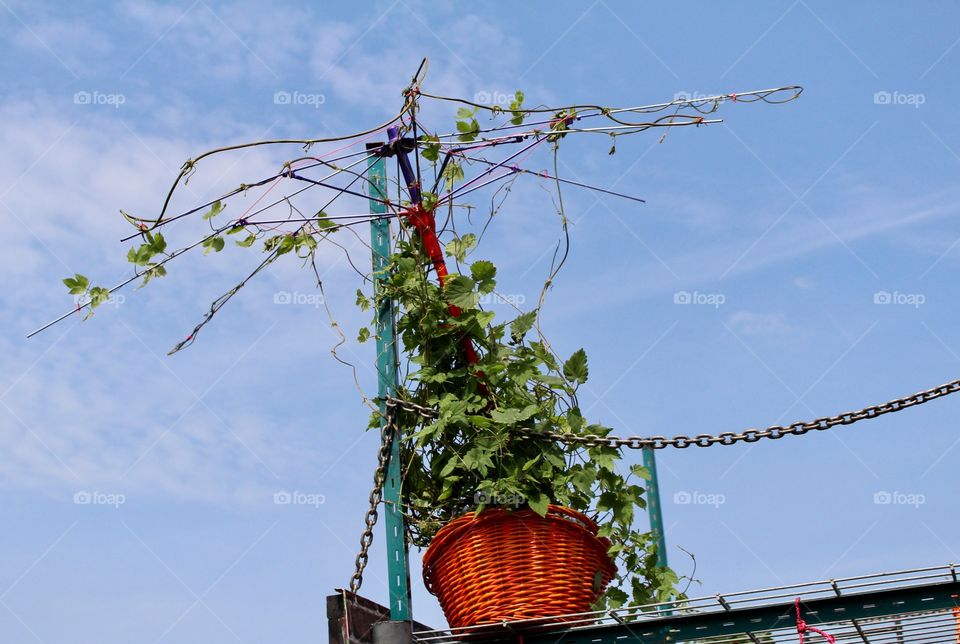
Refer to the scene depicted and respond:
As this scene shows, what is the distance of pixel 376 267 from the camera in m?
2.97

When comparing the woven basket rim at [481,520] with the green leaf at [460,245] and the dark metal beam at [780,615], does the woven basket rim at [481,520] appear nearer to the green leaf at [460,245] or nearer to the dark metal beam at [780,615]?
the dark metal beam at [780,615]

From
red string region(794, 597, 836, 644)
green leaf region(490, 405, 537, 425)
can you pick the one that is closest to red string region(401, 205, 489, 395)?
green leaf region(490, 405, 537, 425)

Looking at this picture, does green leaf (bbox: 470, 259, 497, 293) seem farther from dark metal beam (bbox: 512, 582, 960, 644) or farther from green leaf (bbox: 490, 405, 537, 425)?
dark metal beam (bbox: 512, 582, 960, 644)

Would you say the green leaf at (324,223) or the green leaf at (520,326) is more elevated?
the green leaf at (324,223)

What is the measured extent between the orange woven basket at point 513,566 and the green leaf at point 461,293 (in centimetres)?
57

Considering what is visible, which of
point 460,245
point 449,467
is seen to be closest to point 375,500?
point 449,467

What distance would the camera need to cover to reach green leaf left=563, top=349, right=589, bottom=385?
9.43 feet

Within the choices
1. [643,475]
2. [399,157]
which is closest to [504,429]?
[643,475]

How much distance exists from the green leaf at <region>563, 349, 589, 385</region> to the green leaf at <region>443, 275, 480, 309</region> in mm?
308

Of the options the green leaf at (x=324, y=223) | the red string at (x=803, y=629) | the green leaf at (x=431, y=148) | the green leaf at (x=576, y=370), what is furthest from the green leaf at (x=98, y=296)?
the red string at (x=803, y=629)

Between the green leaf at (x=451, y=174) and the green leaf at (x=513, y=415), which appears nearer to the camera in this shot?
the green leaf at (x=513, y=415)

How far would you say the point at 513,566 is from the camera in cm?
254

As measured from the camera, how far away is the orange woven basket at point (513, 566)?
253cm

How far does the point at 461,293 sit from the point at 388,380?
0.31 meters
